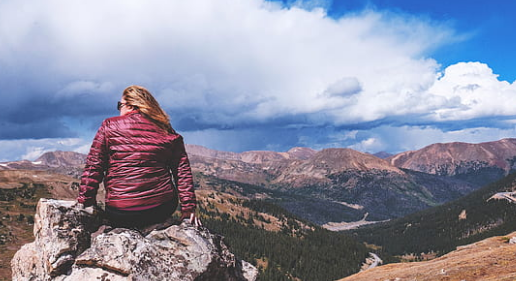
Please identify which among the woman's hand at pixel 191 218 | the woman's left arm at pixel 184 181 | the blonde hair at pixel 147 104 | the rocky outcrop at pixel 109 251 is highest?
the blonde hair at pixel 147 104

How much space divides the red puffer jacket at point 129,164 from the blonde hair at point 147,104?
228 millimetres

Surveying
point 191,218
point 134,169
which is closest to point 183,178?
point 191,218

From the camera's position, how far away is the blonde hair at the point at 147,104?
10.5 meters

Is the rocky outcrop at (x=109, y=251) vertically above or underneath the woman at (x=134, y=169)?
underneath

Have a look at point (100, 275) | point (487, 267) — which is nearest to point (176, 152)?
point (100, 275)

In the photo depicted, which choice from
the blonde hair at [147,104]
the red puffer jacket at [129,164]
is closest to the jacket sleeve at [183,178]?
the red puffer jacket at [129,164]

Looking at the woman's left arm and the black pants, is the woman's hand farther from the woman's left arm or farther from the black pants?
the black pants

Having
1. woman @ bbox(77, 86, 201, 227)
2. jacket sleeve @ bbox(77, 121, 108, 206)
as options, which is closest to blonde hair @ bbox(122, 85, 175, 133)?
woman @ bbox(77, 86, 201, 227)

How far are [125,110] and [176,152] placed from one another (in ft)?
7.56

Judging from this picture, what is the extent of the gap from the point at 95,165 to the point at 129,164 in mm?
1117

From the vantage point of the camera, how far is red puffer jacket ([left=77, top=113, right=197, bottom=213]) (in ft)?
32.4

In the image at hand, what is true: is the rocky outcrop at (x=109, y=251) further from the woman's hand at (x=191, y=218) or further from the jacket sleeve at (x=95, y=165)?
the jacket sleeve at (x=95, y=165)

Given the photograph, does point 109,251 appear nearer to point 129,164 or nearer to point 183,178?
point 129,164

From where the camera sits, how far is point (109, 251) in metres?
9.37
